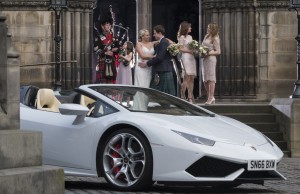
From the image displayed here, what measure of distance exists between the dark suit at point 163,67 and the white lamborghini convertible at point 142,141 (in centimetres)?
630

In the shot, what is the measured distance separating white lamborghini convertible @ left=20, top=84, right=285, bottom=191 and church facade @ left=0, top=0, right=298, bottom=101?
13.6 m

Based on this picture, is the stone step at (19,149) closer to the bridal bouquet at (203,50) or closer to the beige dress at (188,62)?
the bridal bouquet at (203,50)

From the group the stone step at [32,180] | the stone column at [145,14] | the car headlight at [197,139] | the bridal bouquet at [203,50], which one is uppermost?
the stone column at [145,14]

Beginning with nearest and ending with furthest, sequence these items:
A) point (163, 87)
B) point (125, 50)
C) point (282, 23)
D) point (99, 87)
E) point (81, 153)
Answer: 1. point (81, 153)
2. point (99, 87)
3. point (163, 87)
4. point (125, 50)
5. point (282, 23)

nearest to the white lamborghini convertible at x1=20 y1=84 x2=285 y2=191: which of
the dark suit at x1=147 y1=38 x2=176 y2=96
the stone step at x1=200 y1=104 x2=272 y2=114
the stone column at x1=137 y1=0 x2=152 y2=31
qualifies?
the dark suit at x1=147 y1=38 x2=176 y2=96

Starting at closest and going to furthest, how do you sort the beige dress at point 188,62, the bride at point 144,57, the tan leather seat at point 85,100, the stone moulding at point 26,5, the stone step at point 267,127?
1. the tan leather seat at point 85,100
2. the bride at point 144,57
3. the stone step at point 267,127
4. the beige dress at point 188,62
5. the stone moulding at point 26,5

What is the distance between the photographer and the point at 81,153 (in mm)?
12602

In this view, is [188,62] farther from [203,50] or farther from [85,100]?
[85,100]

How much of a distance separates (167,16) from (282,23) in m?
3.15

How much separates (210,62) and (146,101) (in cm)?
958

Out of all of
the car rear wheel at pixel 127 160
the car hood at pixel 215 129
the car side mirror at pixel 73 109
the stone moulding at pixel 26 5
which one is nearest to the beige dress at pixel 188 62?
the stone moulding at pixel 26 5

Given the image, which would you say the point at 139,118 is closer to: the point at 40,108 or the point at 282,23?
the point at 40,108

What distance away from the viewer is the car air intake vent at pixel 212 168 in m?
11.8

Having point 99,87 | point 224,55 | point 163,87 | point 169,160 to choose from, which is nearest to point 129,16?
point 224,55
